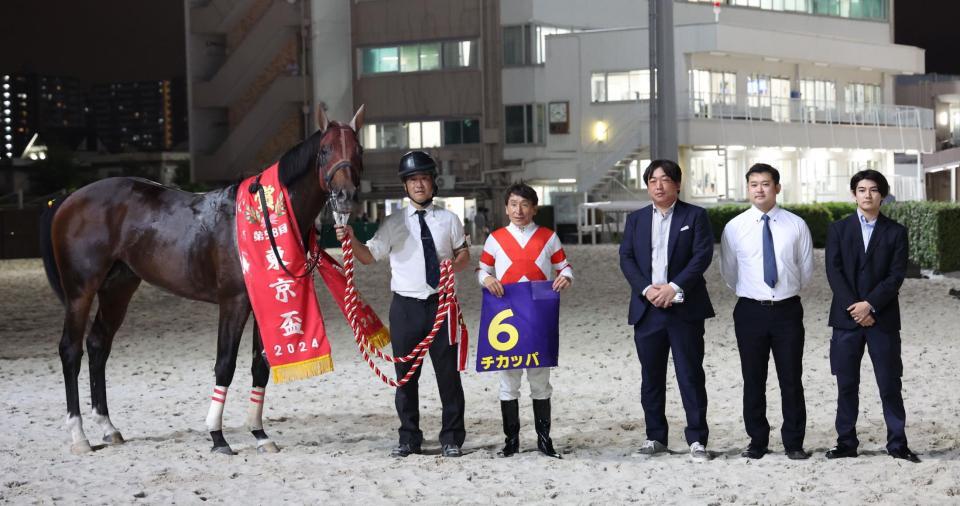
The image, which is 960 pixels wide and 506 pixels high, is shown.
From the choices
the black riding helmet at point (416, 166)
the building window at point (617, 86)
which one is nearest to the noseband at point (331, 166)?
the black riding helmet at point (416, 166)

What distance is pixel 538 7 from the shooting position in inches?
2179

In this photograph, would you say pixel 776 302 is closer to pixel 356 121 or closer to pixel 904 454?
pixel 904 454

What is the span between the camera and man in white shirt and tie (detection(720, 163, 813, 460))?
25.6 ft

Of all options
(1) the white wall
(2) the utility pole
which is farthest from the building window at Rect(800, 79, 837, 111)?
(2) the utility pole

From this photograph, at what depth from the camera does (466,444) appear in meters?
8.77

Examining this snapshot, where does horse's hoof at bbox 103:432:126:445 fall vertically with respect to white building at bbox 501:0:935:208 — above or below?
below

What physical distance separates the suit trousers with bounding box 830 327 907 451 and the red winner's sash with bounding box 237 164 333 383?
329cm

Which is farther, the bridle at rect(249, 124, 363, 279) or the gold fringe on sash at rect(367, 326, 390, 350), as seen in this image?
the gold fringe on sash at rect(367, 326, 390, 350)

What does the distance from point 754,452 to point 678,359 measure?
0.74 metres

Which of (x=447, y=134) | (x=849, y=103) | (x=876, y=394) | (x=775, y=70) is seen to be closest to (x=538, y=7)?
(x=447, y=134)

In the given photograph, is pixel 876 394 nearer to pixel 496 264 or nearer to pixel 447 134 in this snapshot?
pixel 496 264

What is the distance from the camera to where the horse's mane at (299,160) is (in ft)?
27.7

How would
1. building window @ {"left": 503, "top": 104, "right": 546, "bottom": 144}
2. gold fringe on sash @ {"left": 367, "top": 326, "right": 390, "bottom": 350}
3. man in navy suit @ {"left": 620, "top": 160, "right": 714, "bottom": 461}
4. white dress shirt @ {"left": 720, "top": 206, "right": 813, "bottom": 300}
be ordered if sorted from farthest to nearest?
1. building window @ {"left": 503, "top": 104, "right": 546, "bottom": 144}
2. gold fringe on sash @ {"left": 367, "top": 326, "right": 390, "bottom": 350}
3. man in navy suit @ {"left": 620, "top": 160, "right": 714, "bottom": 461}
4. white dress shirt @ {"left": 720, "top": 206, "right": 813, "bottom": 300}

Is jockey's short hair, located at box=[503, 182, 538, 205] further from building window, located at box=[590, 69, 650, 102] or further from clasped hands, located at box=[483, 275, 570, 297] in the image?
building window, located at box=[590, 69, 650, 102]
